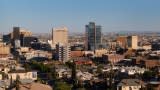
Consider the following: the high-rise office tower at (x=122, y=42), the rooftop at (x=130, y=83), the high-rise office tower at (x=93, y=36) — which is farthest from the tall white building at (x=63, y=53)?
the rooftop at (x=130, y=83)

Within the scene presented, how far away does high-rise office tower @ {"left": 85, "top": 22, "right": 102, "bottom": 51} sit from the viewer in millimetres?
41300

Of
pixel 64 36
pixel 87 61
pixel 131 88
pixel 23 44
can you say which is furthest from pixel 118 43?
pixel 131 88

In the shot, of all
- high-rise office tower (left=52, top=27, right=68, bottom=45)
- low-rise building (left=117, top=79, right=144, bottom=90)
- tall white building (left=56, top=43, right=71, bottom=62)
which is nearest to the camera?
low-rise building (left=117, top=79, right=144, bottom=90)

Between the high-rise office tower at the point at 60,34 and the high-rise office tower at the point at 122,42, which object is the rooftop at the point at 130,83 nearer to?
the high-rise office tower at the point at 122,42

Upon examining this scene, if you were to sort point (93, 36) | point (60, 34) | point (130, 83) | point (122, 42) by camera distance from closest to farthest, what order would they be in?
point (130, 83)
point (93, 36)
point (122, 42)
point (60, 34)

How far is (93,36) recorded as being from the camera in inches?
1681

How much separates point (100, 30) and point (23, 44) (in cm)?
692

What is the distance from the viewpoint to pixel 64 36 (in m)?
46.8

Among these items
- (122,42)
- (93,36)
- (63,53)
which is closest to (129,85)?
(63,53)

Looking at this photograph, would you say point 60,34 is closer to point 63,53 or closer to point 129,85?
point 63,53

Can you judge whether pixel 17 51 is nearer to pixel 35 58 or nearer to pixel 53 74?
pixel 35 58

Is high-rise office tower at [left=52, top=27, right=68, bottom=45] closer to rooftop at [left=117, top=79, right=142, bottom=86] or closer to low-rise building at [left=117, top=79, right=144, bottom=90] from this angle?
rooftop at [left=117, top=79, right=142, bottom=86]

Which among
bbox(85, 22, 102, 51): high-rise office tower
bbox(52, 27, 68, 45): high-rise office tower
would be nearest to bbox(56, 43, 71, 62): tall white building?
bbox(85, 22, 102, 51): high-rise office tower

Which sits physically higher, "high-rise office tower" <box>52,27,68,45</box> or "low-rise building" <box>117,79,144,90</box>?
"high-rise office tower" <box>52,27,68,45</box>
